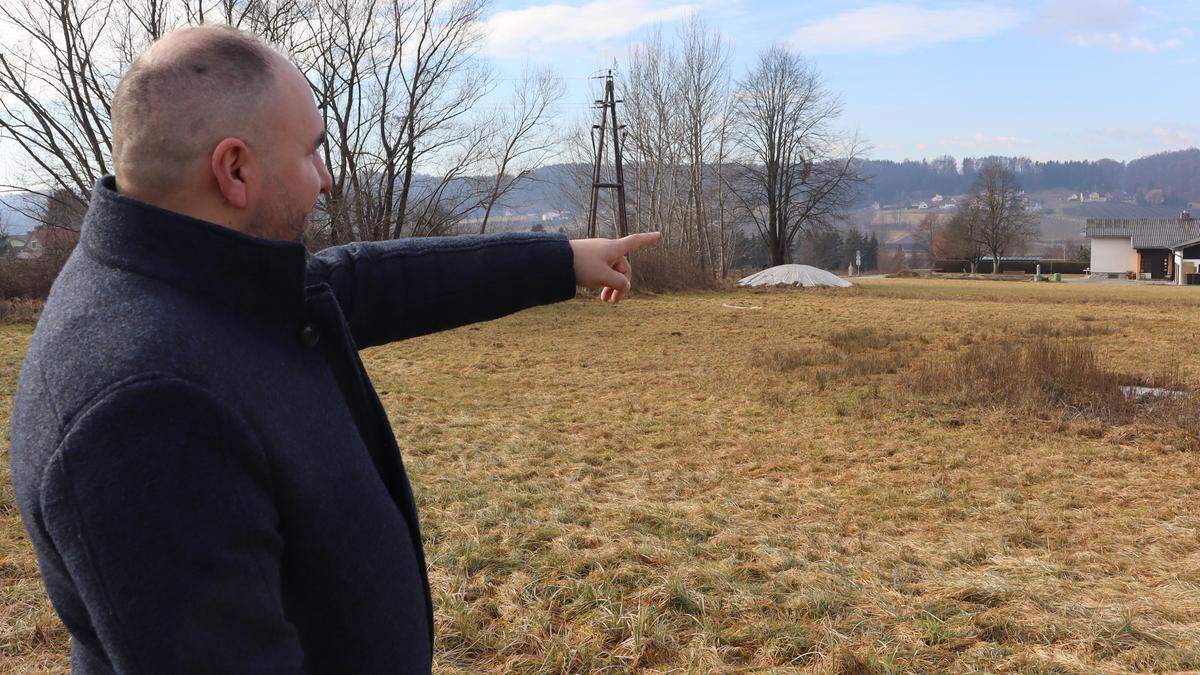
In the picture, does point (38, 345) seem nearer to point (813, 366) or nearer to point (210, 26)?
point (210, 26)

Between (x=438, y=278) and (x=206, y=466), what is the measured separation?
0.77 meters

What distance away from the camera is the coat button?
112 cm

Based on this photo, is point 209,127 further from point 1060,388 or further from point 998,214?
point 998,214

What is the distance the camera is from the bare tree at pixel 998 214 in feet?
221

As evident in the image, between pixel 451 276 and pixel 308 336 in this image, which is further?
pixel 451 276

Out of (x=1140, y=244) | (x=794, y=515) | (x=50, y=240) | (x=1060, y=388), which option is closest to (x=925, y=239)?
(x=1140, y=244)

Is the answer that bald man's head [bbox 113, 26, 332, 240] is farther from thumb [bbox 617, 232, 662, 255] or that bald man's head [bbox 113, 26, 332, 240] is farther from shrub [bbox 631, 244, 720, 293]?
shrub [bbox 631, 244, 720, 293]

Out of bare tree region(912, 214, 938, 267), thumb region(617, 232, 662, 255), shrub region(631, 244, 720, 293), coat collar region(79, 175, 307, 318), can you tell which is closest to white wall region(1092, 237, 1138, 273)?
bare tree region(912, 214, 938, 267)

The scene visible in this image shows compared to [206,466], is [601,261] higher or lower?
higher

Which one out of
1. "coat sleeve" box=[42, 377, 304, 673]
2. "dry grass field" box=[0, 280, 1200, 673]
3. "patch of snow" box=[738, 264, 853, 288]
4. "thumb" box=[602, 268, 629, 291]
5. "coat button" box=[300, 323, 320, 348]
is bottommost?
"dry grass field" box=[0, 280, 1200, 673]

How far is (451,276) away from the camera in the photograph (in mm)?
1647

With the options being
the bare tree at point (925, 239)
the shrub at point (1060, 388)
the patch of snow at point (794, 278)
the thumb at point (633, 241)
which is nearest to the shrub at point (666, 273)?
the patch of snow at point (794, 278)

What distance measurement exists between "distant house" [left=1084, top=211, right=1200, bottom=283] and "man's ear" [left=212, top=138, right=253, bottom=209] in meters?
62.6

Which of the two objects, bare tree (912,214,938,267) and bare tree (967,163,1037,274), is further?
bare tree (912,214,938,267)
